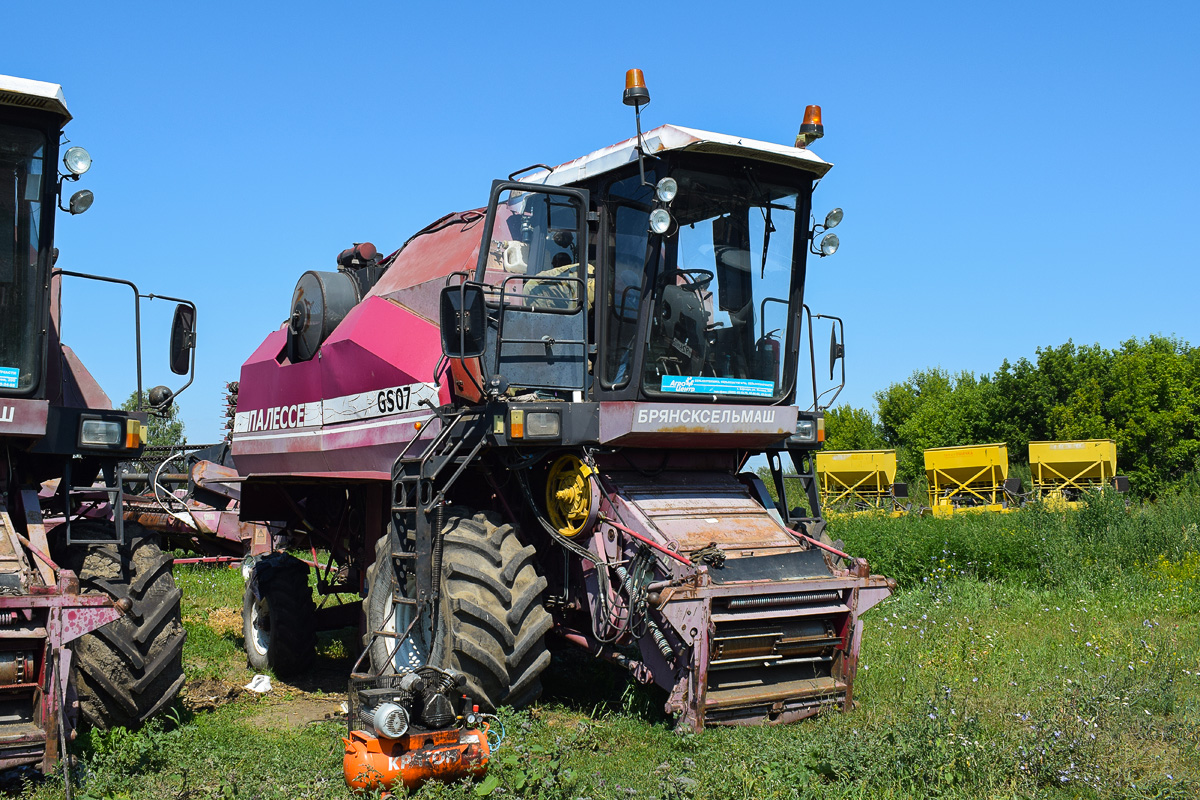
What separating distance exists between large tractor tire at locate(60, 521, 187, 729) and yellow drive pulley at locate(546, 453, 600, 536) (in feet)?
8.27

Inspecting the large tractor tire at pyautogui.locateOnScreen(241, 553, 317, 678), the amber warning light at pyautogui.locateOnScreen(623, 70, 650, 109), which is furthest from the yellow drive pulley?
the large tractor tire at pyautogui.locateOnScreen(241, 553, 317, 678)

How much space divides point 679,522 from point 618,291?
1640 millimetres

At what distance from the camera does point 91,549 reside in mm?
6781

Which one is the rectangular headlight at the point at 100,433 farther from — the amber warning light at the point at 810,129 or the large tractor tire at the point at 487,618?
the amber warning light at the point at 810,129

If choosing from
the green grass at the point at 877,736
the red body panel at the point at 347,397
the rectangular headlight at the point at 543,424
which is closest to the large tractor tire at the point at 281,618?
the green grass at the point at 877,736

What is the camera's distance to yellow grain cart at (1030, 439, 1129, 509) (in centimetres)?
3241

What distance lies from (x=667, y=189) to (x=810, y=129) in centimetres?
154

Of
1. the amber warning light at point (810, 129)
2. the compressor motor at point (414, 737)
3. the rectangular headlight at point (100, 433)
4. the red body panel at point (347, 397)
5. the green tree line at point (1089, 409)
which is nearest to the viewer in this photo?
the compressor motor at point (414, 737)

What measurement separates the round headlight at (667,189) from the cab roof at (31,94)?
366 centimetres

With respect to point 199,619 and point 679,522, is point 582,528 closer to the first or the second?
point 679,522

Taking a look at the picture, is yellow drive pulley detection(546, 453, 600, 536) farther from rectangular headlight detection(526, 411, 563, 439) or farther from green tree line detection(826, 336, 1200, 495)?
green tree line detection(826, 336, 1200, 495)

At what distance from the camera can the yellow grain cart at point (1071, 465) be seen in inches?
1276

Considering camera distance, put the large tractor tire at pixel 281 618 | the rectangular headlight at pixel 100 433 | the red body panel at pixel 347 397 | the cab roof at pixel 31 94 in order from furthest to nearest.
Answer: the large tractor tire at pixel 281 618
the red body panel at pixel 347 397
the rectangular headlight at pixel 100 433
the cab roof at pixel 31 94

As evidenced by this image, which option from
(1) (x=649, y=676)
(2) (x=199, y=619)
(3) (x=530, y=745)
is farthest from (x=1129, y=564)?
(2) (x=199, y=619)
